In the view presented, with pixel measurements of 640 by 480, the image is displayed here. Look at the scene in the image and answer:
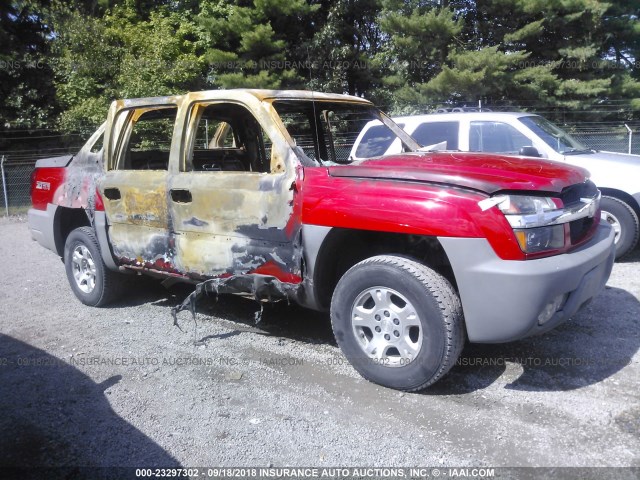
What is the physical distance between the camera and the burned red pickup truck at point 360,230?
10.4 feet

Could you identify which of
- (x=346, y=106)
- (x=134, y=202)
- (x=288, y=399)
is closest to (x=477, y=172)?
(x=288, y=399)

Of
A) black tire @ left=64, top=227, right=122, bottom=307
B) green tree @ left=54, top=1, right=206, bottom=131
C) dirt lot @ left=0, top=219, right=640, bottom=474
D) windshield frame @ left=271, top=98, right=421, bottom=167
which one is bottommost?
dirt lot @ left=0, top=219, right=640, bottom=474

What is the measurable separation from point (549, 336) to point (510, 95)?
50.9ft

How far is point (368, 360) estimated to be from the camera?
3609 mm

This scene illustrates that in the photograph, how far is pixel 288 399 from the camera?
3.54 metres

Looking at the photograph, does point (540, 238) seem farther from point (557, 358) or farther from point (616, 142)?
point (616, 142)

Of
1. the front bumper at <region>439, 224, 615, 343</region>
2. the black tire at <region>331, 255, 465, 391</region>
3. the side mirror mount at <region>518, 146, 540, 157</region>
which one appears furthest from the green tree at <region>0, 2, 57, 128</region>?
the front bumper at <region>439, 224, 615, 343</region>

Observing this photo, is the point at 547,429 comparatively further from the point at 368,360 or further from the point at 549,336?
the point at 549,336

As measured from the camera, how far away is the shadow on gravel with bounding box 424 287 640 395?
3.67 metres

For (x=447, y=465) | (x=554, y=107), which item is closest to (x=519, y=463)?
(x=447, y=465)

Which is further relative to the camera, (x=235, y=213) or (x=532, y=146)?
(x=532, y=146)

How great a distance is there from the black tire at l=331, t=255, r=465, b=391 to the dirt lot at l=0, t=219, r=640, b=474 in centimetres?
19

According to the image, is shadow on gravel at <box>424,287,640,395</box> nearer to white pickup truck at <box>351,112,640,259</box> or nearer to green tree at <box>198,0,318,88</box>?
white pickup truck at <box>351,112,640,259</box>

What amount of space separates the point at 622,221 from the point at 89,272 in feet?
19.2
